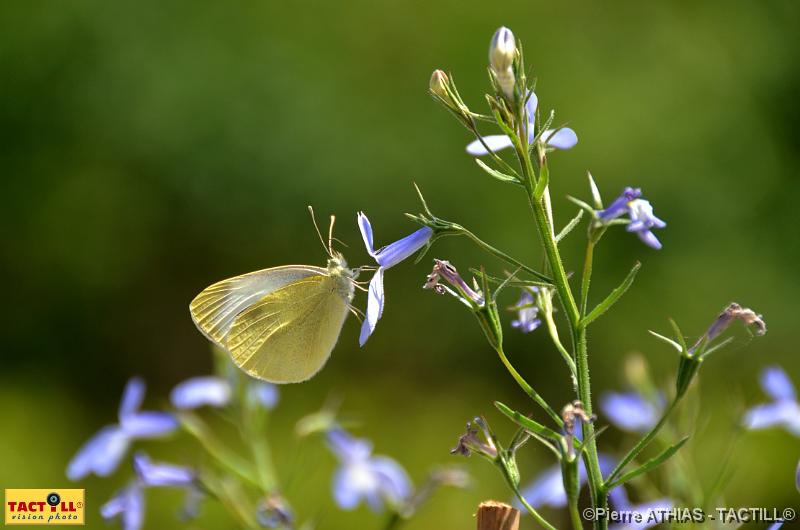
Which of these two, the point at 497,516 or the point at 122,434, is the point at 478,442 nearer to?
the point at 497,516

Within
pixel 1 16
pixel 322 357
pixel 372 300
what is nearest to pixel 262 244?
pixel 1 16

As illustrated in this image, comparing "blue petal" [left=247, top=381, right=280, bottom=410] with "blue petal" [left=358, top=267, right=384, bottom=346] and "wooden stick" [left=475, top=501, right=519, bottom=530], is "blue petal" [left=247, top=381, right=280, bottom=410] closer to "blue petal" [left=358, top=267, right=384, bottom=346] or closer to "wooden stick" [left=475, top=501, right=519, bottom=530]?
"blue petal" [left=358, top=267, right=384, bottom=346]

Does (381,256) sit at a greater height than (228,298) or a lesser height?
lesser

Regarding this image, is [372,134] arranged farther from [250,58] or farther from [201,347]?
[201,347]

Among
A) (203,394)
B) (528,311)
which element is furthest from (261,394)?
(528,311)

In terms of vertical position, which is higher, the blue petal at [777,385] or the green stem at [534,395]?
the blue petal at [777,385]

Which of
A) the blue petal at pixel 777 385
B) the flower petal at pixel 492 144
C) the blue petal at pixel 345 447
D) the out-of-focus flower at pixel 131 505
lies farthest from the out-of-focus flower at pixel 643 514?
the out-of-focus flower at pixel 131 505

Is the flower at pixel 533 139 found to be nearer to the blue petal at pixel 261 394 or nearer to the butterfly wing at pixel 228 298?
the butterfly wing at pixel 228 298
